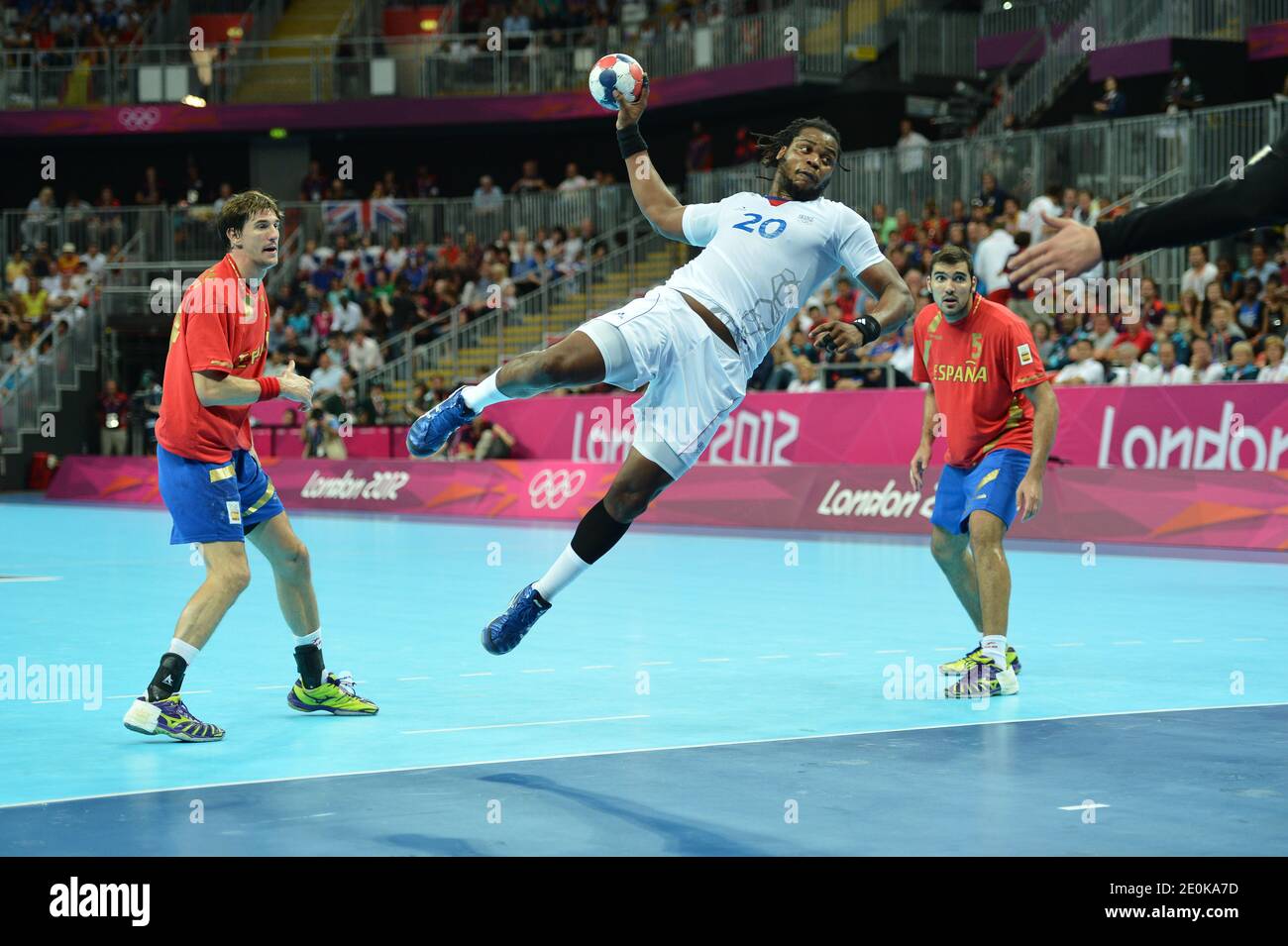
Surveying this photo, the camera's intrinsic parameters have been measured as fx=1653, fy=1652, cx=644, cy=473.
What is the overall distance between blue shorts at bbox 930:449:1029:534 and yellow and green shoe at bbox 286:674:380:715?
3.39 metres

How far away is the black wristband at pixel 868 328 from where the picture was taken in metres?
7.48

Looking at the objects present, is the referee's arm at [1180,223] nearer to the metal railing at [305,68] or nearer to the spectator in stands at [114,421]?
the spectator in stands at [114,421]

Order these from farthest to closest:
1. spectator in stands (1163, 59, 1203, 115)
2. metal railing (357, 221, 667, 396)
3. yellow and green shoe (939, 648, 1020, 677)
A: metal railing (357, 221, 667, 396)
spectator in stands (1163, 59, 1203, 115)
yellow and green shoe (939, 648, 1020, 677)

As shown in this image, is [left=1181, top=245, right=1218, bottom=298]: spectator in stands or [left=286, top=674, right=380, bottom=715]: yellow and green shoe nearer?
[left=286, top=674, right=380, bottom=715]: yellow and green shoe

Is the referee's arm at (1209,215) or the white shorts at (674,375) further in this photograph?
the white shorts at (674,375)

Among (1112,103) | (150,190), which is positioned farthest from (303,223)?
(1112,103)

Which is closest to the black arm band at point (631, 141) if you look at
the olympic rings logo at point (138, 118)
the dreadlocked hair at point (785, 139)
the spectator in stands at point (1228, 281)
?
the dreadlocked hair at point (785, 139)

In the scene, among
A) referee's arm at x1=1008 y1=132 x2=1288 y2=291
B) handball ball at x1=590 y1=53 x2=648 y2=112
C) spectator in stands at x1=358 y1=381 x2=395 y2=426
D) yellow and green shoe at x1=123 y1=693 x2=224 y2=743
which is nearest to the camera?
referee's arm at x1=1008 y1=132 x2=1288 y2=291

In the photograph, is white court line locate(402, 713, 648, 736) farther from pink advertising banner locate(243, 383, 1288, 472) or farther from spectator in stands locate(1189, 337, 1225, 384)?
spectator in stands locate(1189, 337, 1225, 384)

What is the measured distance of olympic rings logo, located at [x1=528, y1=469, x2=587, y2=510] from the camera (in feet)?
79.0

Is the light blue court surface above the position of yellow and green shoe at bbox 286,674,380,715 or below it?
below

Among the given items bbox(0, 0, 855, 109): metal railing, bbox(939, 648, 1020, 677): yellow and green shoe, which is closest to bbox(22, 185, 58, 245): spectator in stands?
bbox(0, 0, 855, 109): metal railing

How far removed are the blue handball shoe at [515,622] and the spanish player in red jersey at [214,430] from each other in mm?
1145
